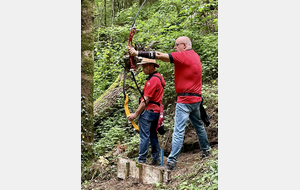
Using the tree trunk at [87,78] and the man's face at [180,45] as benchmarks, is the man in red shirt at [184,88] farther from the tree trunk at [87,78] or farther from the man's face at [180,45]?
the tree trunk at [87,78]

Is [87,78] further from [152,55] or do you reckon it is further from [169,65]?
[152,55]

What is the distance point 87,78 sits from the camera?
151 inches

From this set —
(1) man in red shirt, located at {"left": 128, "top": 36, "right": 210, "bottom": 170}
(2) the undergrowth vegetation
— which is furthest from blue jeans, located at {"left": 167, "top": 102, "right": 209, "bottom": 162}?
(2) the undergrowth vegetation

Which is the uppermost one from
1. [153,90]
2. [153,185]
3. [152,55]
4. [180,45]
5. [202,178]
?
[180,45]

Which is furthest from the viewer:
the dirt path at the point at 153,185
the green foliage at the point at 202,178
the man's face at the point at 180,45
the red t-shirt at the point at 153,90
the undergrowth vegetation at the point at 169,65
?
the undergrowth vegetation at the point at 169,65

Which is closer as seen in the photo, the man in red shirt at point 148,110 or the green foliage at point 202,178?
the green foliage at point 202,178

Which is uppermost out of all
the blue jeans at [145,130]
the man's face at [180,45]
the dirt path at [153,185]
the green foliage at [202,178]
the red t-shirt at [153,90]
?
the man's face at [180,45]

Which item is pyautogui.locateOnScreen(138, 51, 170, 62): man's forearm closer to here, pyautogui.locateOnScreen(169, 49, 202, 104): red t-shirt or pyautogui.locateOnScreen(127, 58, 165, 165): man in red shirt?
pyautogui.locateOnScreen(169, 49, 202, 104): red t-shirt

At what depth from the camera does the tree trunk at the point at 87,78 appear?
371 cm

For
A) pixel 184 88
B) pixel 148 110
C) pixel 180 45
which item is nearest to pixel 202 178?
pixel 184 88

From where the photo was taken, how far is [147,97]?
9.87 ft

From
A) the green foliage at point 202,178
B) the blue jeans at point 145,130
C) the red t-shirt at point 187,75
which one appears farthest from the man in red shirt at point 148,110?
the green foliage at point 202,178

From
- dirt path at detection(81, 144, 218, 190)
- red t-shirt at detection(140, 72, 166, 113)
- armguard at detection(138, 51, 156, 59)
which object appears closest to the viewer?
armguard at detection(138, 51, 156, 59)

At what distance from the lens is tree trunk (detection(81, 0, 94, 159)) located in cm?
371
